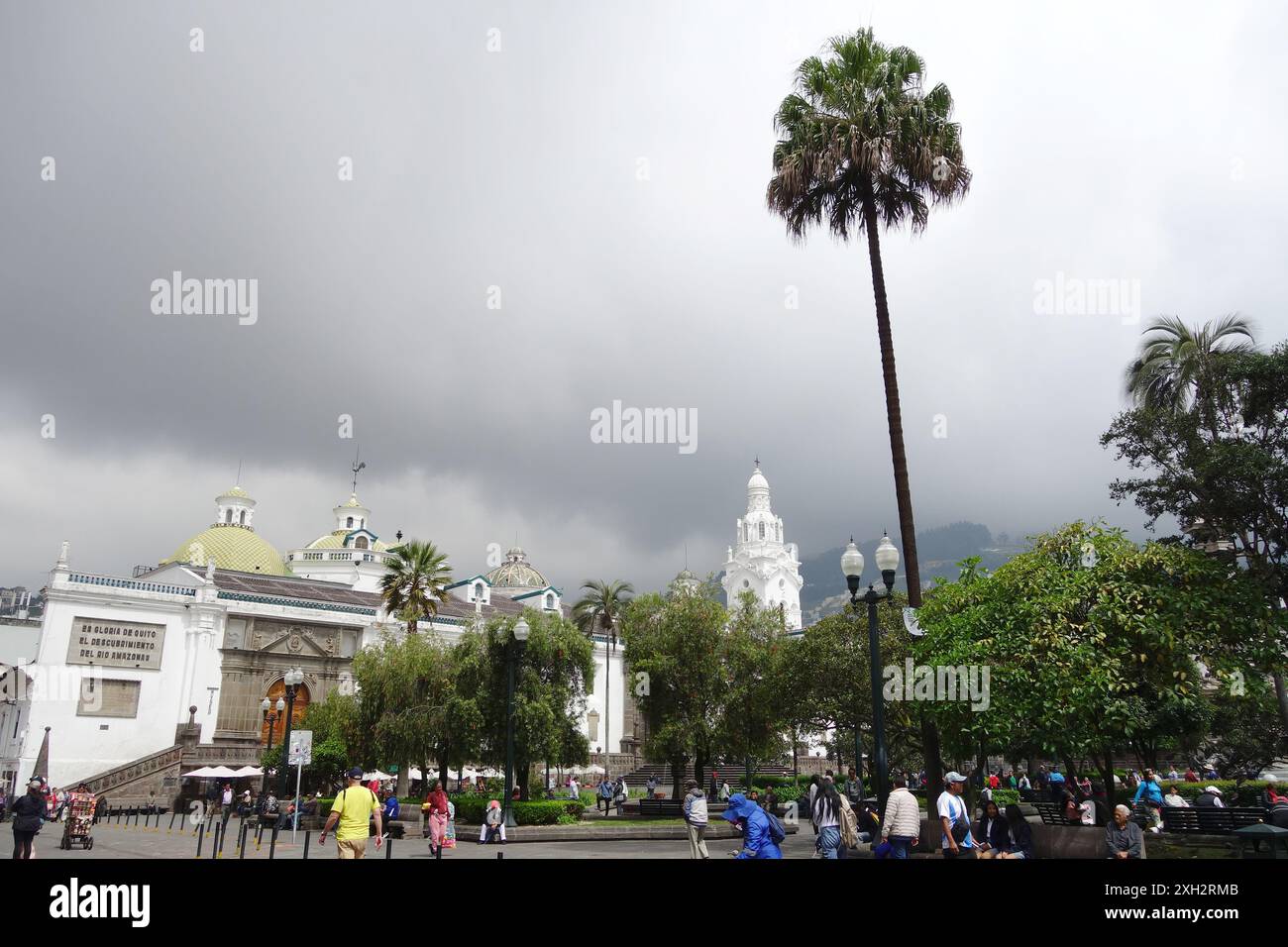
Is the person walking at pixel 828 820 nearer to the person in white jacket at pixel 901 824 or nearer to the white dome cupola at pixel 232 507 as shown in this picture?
the person in white jacket at pixel 901 824

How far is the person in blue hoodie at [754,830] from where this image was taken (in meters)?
11.0

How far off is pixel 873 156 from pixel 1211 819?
1478cm

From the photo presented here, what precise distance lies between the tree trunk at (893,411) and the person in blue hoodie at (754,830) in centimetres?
782

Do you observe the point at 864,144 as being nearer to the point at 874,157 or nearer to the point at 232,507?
the point at 874,157

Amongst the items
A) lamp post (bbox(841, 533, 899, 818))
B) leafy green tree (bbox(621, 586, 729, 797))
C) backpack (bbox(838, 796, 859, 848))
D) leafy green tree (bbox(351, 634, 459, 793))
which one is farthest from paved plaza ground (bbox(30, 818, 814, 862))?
leafy green tree (bbox(621, 586, 729, 797))

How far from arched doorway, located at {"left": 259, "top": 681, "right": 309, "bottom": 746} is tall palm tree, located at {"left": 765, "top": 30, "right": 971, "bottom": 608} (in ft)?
123

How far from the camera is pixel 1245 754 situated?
3709 centimetres

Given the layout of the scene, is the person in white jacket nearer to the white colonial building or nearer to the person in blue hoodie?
the person in blue hoodie

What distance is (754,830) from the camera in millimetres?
11070

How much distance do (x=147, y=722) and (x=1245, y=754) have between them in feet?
171

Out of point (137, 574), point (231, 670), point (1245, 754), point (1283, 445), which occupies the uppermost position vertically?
point (137, 574)

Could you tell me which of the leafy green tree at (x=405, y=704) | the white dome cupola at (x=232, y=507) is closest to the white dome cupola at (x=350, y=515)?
the white dome cupola at (x=232, y=507)
